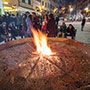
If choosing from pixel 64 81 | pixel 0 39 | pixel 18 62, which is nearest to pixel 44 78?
pixel 64 81

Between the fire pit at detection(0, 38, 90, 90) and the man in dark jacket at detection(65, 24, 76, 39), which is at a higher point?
the man in dark jacket at detection(65, 24, 76, 39)

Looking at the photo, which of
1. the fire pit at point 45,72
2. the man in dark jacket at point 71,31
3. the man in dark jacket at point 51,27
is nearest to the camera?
the fire pit at point 45,72

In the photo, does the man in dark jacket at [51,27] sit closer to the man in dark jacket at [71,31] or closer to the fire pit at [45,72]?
the man in dark jacket at [71,31]

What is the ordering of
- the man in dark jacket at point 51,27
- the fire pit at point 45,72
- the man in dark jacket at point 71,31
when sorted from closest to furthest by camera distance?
the fire pit at point 45,72, the man in dark jacket at point 51,27, the man in dark jacket at point 71,31

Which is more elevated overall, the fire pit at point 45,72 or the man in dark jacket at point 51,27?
the man in dark jacket at point 51,27

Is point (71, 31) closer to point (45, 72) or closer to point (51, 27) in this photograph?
point (51, 27)

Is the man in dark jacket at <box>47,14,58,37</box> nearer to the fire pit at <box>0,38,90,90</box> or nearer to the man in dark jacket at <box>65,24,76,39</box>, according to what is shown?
the man in dark jacket at <box>65,24,76,39</box>

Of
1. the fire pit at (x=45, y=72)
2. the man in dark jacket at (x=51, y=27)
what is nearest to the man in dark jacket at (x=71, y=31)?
the man in dark jacket at (x=51, y=27)

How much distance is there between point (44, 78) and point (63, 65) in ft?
1.86

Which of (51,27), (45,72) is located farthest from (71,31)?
(45,72)

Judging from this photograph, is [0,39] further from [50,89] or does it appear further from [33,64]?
[50,89]

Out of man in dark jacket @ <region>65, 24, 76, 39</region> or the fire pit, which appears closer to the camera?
the fire pit

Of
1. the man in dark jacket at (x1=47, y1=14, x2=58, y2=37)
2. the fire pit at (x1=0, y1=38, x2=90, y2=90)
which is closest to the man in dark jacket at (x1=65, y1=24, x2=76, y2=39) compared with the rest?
the man in dark jacket at (x1=47, y1=14, x2=58, y2=37)

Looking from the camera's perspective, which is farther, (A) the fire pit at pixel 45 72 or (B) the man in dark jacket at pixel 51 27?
(B) the man in dark jacket at pixel 51 27
